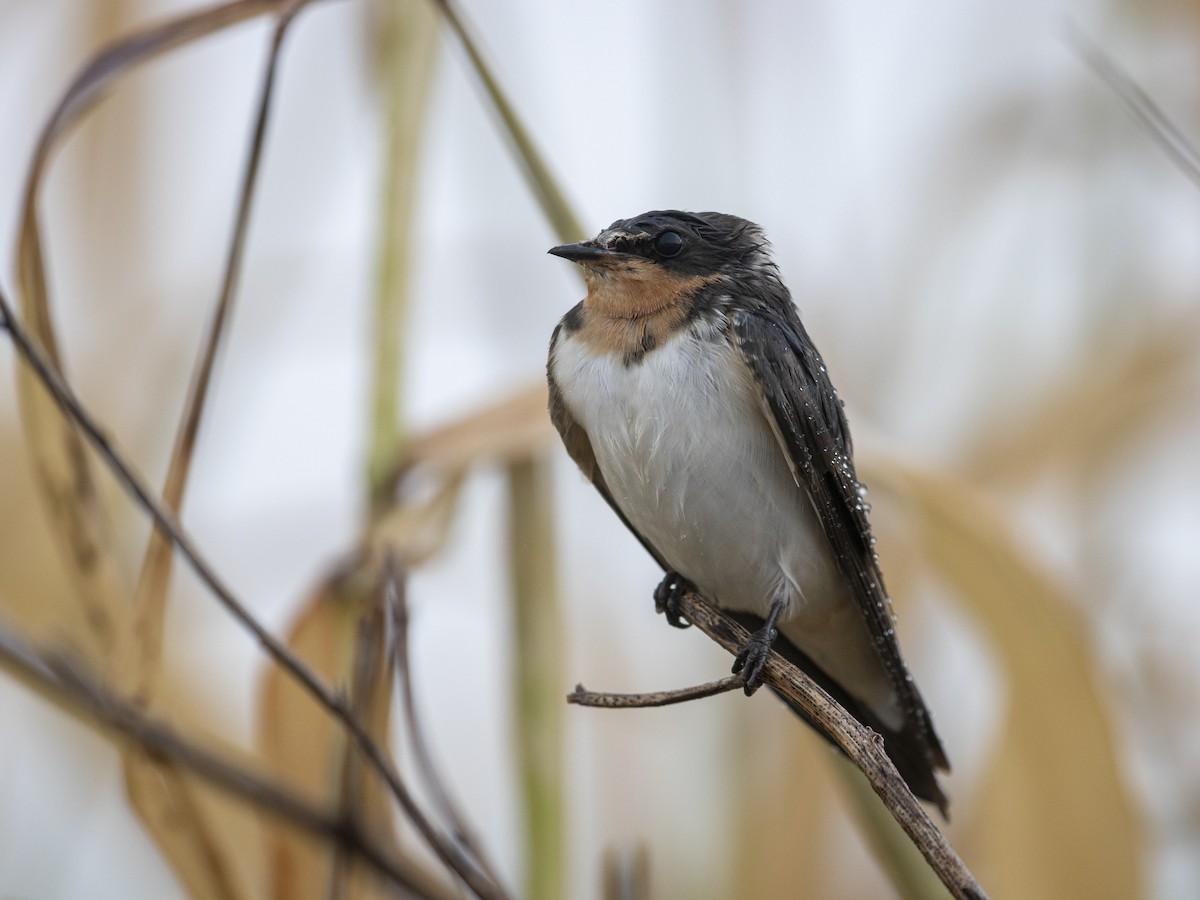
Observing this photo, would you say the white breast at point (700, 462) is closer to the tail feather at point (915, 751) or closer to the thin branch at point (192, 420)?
the tail feather at point (915, 751)

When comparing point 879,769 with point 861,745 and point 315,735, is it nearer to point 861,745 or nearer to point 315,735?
point 861,745

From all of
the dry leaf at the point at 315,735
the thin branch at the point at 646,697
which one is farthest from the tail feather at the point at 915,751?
the dry leaf at the point at 315,735

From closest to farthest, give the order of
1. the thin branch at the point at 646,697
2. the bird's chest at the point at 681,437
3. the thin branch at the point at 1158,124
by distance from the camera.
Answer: the thin branch at the point at 646,697 → the thin branch at the point at 1158,124 → the bird's chest at the point at 681,437

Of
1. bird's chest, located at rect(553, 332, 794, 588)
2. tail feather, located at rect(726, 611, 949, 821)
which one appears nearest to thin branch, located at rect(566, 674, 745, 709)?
tail feather, located at rect(726, 611, 949, 821)

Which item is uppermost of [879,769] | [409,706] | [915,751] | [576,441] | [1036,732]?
[576,441]

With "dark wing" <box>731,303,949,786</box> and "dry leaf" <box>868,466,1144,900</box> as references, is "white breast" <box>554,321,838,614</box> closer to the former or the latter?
"dark wing" <box>731,303,949,786</box>

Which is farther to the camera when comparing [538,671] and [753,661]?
[538,671]

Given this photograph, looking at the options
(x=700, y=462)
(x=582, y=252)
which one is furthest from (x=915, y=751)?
(x=582, y=252)
